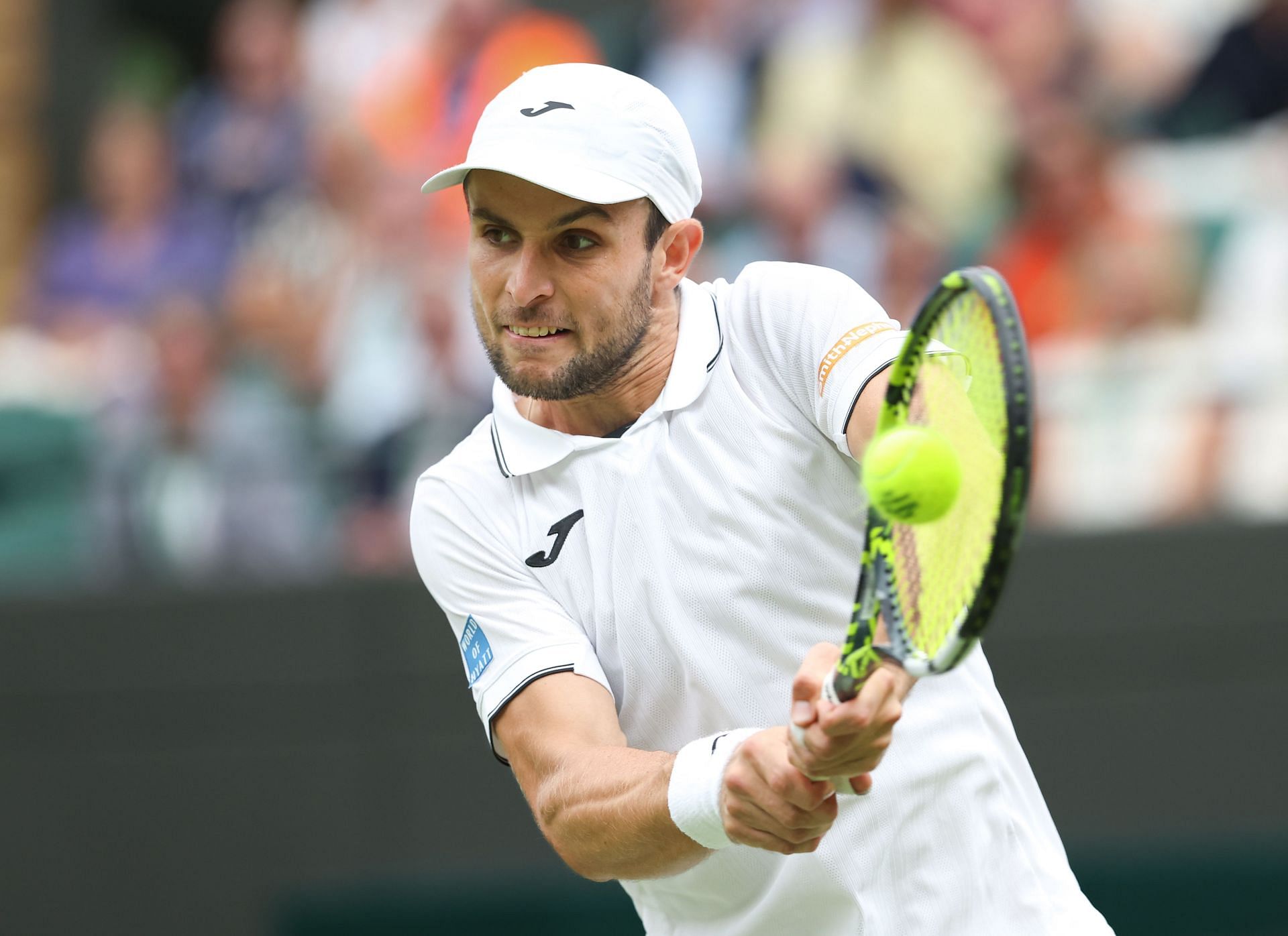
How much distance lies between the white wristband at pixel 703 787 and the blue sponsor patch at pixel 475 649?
0.54 metres

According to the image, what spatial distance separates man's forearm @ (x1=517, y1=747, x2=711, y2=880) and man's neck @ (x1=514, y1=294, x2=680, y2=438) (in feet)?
1.96

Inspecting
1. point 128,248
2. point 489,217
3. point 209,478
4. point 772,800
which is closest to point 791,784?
point 772,800

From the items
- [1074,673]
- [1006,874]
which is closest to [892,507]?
[1006,874]

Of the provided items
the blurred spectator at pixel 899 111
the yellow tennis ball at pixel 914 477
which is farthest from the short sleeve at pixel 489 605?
the blurred spectator at pixel 899 111

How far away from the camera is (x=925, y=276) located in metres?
6.49

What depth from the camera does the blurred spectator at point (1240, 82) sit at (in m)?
6.97

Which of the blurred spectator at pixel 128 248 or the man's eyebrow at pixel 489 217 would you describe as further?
the blurred spectator at pixel 128 248

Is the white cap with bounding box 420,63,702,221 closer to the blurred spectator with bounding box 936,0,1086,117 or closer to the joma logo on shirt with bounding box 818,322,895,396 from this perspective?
the joma logo on shirt with bounding box 818,322,895,396

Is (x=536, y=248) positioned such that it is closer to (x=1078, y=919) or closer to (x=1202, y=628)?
(x=1078, y=919)

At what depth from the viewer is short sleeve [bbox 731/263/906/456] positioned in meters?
2.95

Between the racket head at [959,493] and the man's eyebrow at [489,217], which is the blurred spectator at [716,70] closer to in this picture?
the man's eyebrow at [489,217]

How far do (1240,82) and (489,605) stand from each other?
4891 mm

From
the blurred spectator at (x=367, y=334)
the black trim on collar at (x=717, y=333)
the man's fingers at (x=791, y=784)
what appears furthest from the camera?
the blurred spectator at (x=367, y=334)

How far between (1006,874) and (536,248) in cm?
129
